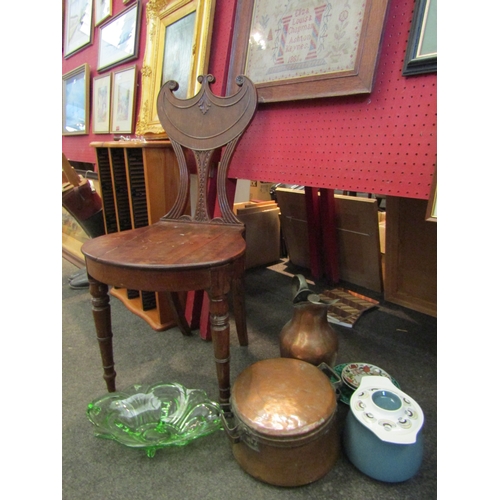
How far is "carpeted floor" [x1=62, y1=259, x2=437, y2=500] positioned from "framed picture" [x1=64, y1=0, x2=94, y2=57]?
212 centimetres

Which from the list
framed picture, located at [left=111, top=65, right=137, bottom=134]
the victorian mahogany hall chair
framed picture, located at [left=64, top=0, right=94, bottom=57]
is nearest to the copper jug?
the victorian mahogany hall chair

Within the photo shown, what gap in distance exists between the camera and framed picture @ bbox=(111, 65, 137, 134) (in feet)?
6.97

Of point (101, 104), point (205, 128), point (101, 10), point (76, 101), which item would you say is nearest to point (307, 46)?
point (205, 128)

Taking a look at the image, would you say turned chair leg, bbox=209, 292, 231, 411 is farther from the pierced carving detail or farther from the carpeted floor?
the pierced carving detail

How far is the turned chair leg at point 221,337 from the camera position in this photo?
2.97 ft

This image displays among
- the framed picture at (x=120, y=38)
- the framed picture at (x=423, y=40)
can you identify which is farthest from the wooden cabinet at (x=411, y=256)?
the framed picture at (x=120, y=38)

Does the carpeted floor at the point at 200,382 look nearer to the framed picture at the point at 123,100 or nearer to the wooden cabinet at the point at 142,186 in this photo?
the wooden cabinet at the point at 142,186

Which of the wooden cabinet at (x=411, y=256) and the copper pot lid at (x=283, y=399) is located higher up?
the wooden cabinet at (x=411, y=256)

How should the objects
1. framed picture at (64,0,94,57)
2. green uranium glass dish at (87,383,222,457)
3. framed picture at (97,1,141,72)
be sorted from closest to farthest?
green uranium glass dish at (87,383,222,457) < framed picture at (97,1,141,72) < framed picture at (64,0,94,57)

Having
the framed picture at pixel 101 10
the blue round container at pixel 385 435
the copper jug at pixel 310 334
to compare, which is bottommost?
the blue round container at pixel 385 435

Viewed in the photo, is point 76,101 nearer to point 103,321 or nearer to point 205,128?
point 205,128

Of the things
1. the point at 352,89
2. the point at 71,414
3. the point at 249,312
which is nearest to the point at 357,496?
the point at 71,414

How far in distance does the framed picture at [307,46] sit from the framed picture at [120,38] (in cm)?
105

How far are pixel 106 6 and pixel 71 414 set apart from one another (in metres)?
2.71
